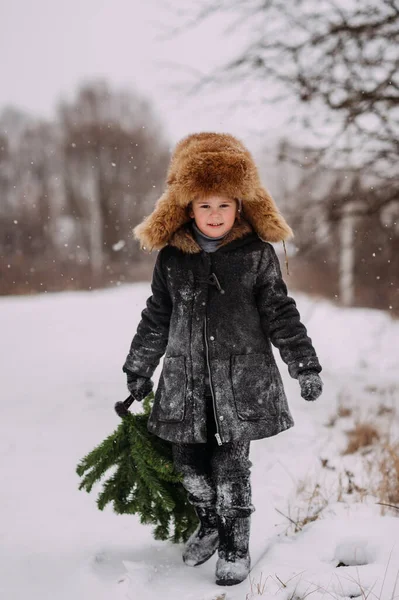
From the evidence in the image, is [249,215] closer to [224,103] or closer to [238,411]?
[238,411]

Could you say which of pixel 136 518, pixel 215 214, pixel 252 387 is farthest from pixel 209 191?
pixel 136 518

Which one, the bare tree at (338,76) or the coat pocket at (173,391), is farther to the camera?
the bare tree at (338,76)

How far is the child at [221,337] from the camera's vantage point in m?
2.27

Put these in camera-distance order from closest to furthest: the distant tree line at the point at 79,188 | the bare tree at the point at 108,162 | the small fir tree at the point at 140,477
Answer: the small fir tree at the point at 140,477 → the distant tree line at the point at 79,188 → the bare tree at the point at 108,162

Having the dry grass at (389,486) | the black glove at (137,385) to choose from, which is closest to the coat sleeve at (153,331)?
the black glove at (137,385)

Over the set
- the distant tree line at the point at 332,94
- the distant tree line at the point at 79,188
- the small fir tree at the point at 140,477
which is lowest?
the small fir tree at the point at 140,477

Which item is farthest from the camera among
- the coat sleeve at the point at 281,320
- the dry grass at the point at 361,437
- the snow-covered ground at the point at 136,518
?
the dry grass at the point at 361,437

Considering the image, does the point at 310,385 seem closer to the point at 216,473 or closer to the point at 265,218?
the point at 216,473

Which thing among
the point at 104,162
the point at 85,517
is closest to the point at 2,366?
the point at 85,517

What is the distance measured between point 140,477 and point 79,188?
21634 millimetres

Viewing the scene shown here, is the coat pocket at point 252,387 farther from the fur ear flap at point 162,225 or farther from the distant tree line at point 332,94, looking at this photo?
the distant tree line at point 332,94

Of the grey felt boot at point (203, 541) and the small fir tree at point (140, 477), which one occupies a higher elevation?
the small fir tree at point (140, 477)

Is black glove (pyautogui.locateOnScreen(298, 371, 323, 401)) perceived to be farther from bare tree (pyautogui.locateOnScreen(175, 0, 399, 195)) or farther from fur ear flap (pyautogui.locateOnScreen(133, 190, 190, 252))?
bare tree (pyautogui.locateOnScreen(175, 0, 399, 195))

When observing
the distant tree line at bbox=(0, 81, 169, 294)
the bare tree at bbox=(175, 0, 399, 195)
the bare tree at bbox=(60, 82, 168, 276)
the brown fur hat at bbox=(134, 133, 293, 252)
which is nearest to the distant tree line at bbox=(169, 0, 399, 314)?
the bare tree at bbox=(175, 0, 399, 195)
